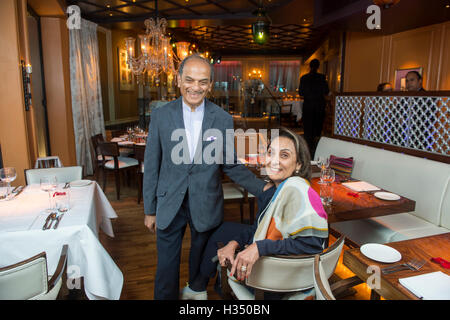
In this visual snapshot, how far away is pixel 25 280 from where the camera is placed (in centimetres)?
131

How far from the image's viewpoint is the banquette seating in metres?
2.76

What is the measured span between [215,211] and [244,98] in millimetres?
9022

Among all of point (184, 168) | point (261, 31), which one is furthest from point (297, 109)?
point (184, 168)

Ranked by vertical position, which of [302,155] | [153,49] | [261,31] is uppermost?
[261,31]

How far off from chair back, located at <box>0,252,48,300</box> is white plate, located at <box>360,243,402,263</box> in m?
1.47

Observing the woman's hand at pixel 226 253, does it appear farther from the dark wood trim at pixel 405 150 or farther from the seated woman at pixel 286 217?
the dark wood trim at pixel 405 150

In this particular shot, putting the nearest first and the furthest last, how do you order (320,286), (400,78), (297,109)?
(320,286) → (400,78) → (297,109)

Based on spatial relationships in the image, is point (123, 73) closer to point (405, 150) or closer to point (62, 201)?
point (62, 201)

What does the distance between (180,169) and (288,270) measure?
0.88m

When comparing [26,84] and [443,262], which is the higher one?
[26,84]

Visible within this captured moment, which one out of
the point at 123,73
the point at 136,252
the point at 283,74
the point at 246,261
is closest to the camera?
the point at 246,261
